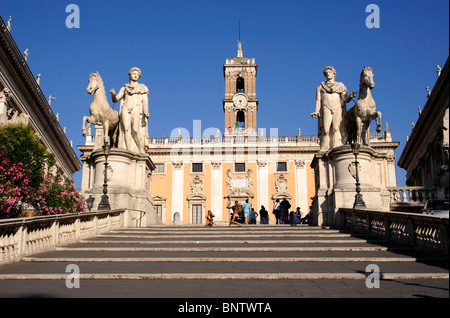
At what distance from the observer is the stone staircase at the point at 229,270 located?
5.62 m

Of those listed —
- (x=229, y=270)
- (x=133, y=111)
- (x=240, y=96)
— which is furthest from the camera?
(x=240, y=96)

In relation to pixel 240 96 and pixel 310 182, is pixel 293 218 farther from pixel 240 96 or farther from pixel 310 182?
pixel 240 96

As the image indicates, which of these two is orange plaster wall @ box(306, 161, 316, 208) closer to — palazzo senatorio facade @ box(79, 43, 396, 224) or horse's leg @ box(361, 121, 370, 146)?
palazzo senatorio facade @ box(79, 43, 396, 224)

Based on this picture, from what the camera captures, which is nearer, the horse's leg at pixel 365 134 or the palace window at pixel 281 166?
the horse's leg at pixel 365 134

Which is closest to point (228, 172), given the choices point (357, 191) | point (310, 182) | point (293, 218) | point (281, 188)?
point (281, 188)

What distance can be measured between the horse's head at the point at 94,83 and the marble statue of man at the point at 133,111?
2.77 feet

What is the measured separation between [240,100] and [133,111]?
4345 cm

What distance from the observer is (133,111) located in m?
17.4

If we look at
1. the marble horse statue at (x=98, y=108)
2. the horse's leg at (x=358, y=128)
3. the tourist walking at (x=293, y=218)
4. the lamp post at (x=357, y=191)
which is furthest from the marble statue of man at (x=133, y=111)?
the horse's leg at (x=358, y=128)

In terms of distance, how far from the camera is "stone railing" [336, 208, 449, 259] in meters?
8.50

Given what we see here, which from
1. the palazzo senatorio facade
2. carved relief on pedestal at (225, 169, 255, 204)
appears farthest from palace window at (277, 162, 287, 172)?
carved relief on pedestal at (225, 169, 255, 204)

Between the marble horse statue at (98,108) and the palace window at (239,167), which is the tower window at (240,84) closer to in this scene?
the palace window at (239,167)
